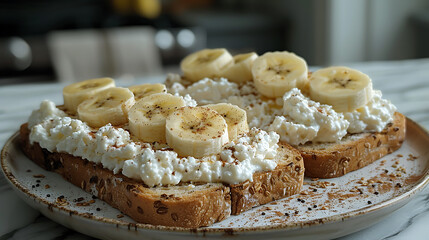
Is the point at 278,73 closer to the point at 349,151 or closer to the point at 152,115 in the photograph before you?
the point at 349,151

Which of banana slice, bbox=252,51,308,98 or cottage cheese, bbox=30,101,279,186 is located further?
banana slice, bbox=252,51,308,98

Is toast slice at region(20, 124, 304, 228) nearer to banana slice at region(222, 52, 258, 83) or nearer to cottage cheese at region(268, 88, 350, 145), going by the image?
cottage cheese at region(268, 88, 350, 145)

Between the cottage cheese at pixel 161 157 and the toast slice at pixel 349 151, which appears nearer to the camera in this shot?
the cottage cheese at pixel 161 157

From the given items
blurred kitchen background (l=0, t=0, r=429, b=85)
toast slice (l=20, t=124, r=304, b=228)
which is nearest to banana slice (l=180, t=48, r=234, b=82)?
toast slice (l=20, t=124, r=304, b=228)

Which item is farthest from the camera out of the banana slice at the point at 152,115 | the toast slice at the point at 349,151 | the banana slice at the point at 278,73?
the banana slice at the point at 278,73

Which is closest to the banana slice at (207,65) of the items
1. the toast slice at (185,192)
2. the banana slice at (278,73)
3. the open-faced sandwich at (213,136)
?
the open-faced sandwich at (213,136)

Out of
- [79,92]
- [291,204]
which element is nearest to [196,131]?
[291,204]

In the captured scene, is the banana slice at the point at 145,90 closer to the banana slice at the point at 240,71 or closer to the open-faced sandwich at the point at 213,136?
the open-faced sandwich at the point at 213,136
